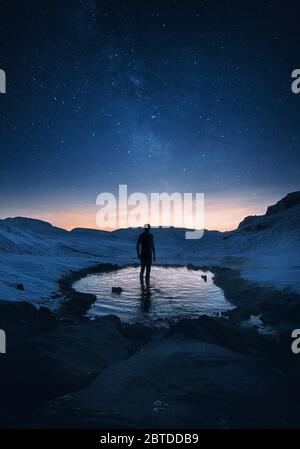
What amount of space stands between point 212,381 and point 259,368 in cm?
81

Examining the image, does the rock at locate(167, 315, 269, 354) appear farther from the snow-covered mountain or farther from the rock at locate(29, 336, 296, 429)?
the snow-covered mountain

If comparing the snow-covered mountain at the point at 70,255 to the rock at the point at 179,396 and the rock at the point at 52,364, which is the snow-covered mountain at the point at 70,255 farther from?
the rock at the point at 179,396

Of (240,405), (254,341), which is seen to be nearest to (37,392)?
(240,405)

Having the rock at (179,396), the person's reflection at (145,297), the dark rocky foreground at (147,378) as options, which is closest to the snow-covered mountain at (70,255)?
the person's reflection at (145,297)

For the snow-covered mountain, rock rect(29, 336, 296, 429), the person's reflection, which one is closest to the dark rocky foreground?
rock rect(29, 336, 296, 429)

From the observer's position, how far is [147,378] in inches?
171

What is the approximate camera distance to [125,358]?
17.6ft

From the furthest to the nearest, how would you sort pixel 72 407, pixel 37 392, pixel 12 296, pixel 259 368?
1. pixel 12 296
2. pixel 259 368
3. pixel 37 392
4. pixel 72 407

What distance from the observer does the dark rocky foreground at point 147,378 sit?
3.55m

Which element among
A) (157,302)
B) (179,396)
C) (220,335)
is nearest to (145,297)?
(157,302)

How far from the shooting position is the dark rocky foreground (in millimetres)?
3547

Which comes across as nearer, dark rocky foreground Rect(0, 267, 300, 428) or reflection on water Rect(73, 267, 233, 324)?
dark rocky foreground Rect(0, 267, 300, 428)

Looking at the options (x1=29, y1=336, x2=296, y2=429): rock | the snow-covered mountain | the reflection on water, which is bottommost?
the reflection on water
